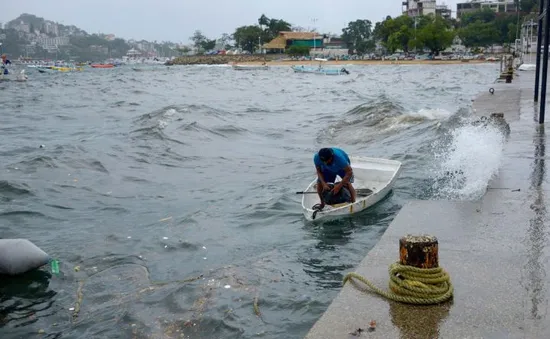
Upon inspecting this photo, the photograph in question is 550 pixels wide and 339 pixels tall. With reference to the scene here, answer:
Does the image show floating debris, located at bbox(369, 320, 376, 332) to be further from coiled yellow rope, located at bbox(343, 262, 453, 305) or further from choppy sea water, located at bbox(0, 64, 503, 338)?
choppy sea water, located at bbox(0, 64, 503, 338)

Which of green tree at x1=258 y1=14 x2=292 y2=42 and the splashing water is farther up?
green tree at x1=258 y1=14 x2=292 y2=42

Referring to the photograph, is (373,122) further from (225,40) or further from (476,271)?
(225,40)

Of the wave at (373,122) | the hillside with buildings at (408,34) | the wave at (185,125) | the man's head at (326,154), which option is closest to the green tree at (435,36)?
the hillside with buildings at (408,34)

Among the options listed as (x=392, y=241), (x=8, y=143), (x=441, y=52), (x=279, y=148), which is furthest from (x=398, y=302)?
(x=441, y=52)

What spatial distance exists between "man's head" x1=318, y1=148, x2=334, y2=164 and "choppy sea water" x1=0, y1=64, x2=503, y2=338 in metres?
1.06

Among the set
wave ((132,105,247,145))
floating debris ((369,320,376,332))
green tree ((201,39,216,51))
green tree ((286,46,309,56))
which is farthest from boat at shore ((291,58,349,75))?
green tree ((201,39,216,51))

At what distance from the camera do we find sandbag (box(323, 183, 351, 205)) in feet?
29.2

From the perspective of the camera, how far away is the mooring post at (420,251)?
13.2 ft

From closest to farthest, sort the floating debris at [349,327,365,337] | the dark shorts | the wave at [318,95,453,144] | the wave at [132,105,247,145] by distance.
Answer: the floating debris at [349,327,365,337]
the dark shorts
the wave at [318,95,453,144]
the wave at [132,105,247,145]

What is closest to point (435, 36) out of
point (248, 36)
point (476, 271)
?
point (248, 36)

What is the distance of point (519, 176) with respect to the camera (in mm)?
7840

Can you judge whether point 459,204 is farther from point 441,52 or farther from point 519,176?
point 441,52

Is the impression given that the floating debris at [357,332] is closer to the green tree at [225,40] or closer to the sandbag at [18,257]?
the sandbag at [18,257]

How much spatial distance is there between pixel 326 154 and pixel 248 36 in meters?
144
